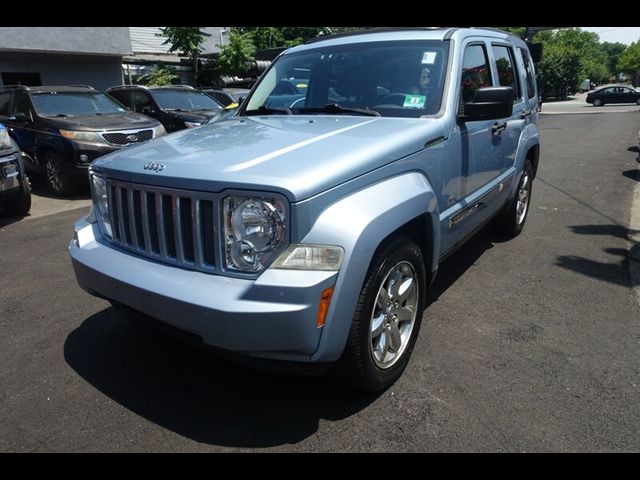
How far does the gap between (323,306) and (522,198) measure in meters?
4.16

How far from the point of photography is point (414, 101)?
3.28 meters

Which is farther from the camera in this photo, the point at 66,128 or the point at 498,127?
the point at 66,128

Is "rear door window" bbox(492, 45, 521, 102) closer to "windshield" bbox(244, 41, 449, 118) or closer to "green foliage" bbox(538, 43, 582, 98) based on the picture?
"windshield" bbox(244, 41, 449, 118)

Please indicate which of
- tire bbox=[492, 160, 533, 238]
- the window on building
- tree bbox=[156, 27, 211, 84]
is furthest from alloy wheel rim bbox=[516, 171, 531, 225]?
tree bbox=[156, 27, 211, 84]

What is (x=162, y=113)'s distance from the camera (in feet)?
35.4

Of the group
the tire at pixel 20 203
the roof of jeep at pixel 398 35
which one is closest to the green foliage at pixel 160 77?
the tire at pixel 20 203

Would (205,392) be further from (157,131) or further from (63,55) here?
(63,55)

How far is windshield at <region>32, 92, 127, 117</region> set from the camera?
858 centimetres

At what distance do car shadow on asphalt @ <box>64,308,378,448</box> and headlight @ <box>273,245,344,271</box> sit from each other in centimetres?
82

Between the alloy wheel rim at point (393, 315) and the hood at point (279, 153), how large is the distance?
63 centimetres

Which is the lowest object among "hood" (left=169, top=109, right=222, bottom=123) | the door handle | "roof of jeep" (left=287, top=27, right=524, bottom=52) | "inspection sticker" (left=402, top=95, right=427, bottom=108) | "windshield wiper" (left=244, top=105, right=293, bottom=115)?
"hood" (left=169, top=109, right=222, bottom=123)

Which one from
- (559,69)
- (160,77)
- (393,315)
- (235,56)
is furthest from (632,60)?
(393,315)

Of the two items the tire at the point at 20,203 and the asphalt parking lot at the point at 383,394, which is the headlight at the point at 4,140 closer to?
the tire at the point at 20,203

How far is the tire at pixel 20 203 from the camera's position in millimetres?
6532
